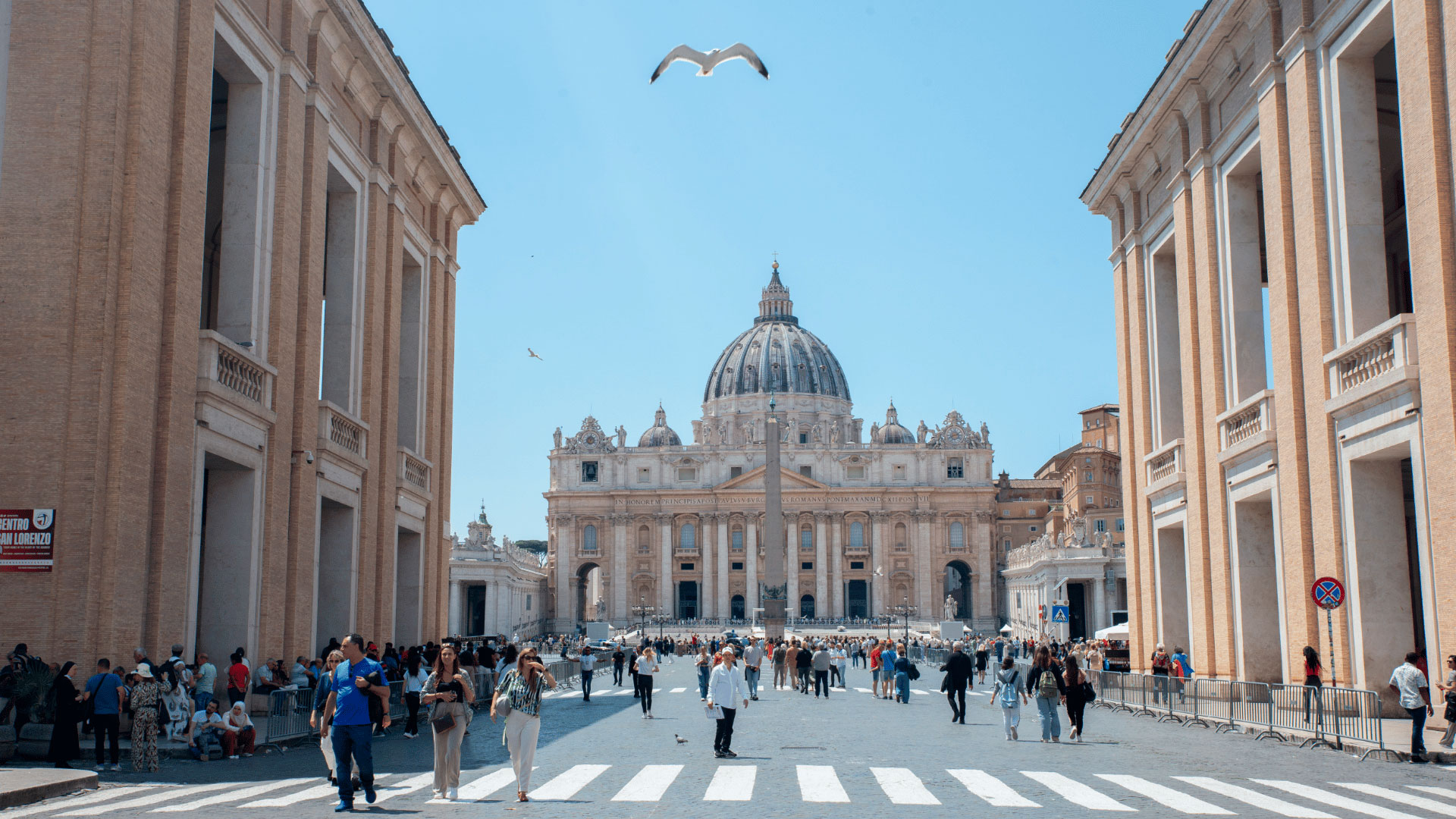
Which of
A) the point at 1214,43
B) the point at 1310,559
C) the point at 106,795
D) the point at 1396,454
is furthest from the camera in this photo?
the point at 1214,43

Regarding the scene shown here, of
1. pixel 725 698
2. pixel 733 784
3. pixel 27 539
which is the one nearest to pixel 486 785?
pixel 733 784

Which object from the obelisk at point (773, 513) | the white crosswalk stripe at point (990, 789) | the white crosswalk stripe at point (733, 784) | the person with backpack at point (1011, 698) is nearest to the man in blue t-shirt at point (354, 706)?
the white crosswalk stripe at point (733, 784)

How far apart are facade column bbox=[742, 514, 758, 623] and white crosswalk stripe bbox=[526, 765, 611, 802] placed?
112469 mm

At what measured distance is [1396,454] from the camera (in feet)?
62.5

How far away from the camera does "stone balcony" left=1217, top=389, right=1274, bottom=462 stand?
894 inches

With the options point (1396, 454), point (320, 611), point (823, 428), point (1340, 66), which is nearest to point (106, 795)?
point (320, 611)

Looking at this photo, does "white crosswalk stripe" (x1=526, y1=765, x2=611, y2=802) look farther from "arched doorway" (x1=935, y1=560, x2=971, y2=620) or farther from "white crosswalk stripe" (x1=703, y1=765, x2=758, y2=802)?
"arched doorway" (x1=935, y1=560, x2=971, y2=620)

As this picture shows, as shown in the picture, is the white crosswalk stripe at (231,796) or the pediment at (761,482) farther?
the pediment at (761,482)

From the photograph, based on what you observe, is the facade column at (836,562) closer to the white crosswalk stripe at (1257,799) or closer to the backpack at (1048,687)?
the backpack at (1048,687)

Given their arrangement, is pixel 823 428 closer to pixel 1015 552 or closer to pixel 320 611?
pixel 1015 552

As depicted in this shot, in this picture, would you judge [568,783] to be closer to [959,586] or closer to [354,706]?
[354,706]

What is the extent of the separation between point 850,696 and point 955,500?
98.1 meters

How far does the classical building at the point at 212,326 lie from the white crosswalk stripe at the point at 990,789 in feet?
31.6

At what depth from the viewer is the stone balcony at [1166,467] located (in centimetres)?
2798
